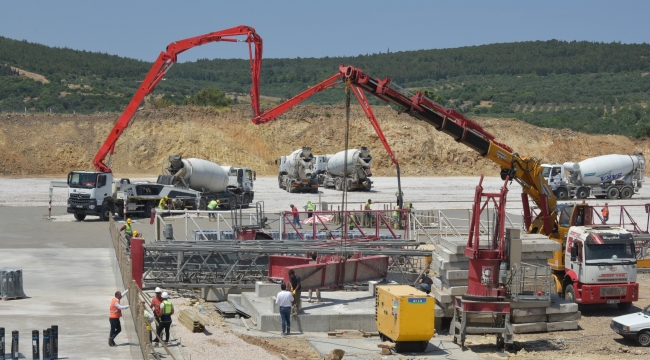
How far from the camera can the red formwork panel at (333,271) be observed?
80.9 feet

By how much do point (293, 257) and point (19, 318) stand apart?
8029mm

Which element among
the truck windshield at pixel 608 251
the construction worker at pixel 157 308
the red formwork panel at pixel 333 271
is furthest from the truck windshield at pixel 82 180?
the truck windshield at pixel 608 251

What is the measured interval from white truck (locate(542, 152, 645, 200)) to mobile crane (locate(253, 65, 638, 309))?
30.7m

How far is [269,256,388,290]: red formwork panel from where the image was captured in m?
24.7

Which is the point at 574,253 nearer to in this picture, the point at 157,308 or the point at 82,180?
the point at 157,308

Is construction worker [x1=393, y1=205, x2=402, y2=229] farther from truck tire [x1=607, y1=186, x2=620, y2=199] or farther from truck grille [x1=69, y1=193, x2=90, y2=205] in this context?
truck tire [x1=607, y1=186, x2=620, y2=199]

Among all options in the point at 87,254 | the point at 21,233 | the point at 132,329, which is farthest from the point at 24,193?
the point at 132,329

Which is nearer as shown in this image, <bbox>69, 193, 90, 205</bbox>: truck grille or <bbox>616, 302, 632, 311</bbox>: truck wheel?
<bbox>616, 302, 632, 311</bbox>: truck wheel

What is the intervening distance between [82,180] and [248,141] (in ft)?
158

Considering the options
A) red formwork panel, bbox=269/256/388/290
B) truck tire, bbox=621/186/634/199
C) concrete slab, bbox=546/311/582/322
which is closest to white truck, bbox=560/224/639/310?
concrete slab, bbox=546/311/582/322

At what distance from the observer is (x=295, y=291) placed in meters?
22.2

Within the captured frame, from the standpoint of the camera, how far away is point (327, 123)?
97.2 m

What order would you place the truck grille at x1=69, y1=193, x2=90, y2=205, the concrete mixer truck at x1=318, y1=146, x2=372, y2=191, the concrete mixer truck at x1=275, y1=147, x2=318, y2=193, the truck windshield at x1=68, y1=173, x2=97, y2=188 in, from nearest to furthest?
the truck grille at x1=69, y1=193, x2=90, y2=205 < the truck windshield at x1=68, y1=173, x2=97, y2=188 < the concrete mixer truck at x1=275, y1=147, x2=318, y2=193 < the concrete mixer truck at x1=318, y1=146, x2=372, y2=191

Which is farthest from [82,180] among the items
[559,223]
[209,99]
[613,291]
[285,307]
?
[209,99]
